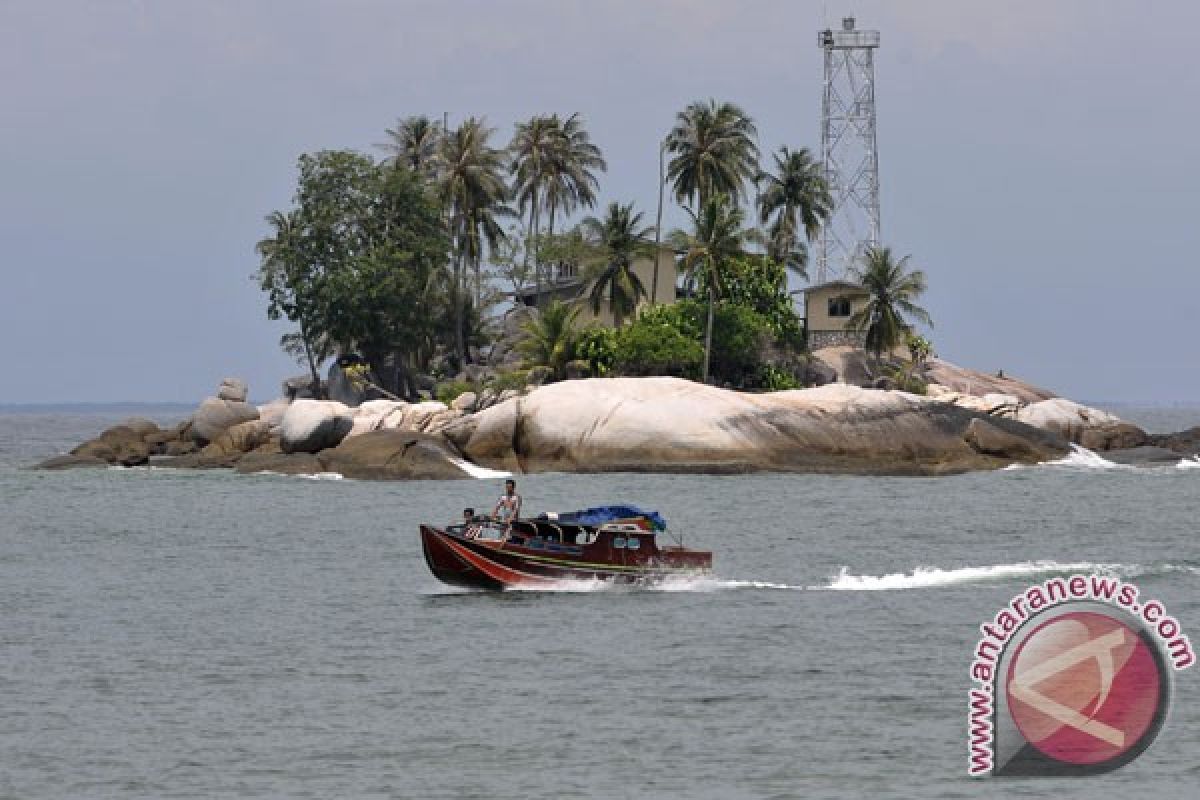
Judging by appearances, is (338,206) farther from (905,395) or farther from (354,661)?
(354,661)

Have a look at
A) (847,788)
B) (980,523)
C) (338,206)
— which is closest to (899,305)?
(338,206)

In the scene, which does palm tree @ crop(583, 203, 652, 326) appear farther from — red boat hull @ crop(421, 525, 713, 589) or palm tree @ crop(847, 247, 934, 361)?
red boat hull @ crop(421, 525, 713, 589)

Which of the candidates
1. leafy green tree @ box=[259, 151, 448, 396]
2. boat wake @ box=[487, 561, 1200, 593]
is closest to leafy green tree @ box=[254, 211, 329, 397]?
leafy green tree @ box=[259, 151, 448, 396]

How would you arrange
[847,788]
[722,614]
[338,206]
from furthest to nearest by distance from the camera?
[338,206] → [722,614] → [847,788]

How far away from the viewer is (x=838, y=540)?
169 feet

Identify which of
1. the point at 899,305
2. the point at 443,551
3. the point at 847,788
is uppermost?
the point at 899,305

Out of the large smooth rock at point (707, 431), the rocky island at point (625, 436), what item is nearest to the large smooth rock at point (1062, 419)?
the rocky island at point (625, 436)

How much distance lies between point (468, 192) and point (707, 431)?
1077 inches

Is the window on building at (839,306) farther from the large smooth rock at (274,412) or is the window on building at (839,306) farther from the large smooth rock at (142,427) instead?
the large smooth rock at (142,427)

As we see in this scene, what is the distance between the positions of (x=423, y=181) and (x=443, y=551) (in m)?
54.0

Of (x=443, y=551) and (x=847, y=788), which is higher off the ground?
(x=443, y=551)

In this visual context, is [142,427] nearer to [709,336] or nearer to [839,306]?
[709,336]

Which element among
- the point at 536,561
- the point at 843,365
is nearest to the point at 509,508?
the point at 536,561

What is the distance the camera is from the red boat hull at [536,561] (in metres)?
39.9
